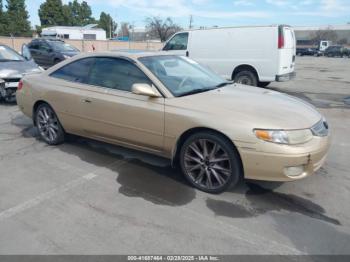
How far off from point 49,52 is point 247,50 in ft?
34.9

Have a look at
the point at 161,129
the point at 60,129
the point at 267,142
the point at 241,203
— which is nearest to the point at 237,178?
the point at 241,203

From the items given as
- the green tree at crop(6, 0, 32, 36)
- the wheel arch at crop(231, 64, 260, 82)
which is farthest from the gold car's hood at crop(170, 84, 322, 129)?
the green tree at crop(6, 0, 32, 36)

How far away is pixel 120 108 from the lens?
4.13 metres

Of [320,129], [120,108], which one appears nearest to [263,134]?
[320,129]

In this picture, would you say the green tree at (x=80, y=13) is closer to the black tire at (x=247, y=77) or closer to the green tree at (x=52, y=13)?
the green tree at (x=52, y=13)

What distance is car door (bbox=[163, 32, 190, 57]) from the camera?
1130 centimetres

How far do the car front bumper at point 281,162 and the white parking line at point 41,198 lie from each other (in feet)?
6.37

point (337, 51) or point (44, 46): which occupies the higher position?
point (44, 46)

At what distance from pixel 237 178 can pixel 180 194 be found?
658 mm

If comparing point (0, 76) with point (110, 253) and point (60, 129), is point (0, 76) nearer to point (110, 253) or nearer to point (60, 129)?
point (60, 129)

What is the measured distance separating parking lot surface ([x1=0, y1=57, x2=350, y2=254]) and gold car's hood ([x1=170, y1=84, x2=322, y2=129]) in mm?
832

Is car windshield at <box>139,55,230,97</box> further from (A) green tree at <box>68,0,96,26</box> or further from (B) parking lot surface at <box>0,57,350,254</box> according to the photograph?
(A) green tree at <box>68,0,96,26</box>

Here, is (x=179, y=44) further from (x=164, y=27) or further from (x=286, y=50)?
(x=164, y=27)

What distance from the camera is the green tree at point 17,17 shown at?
53.1m
